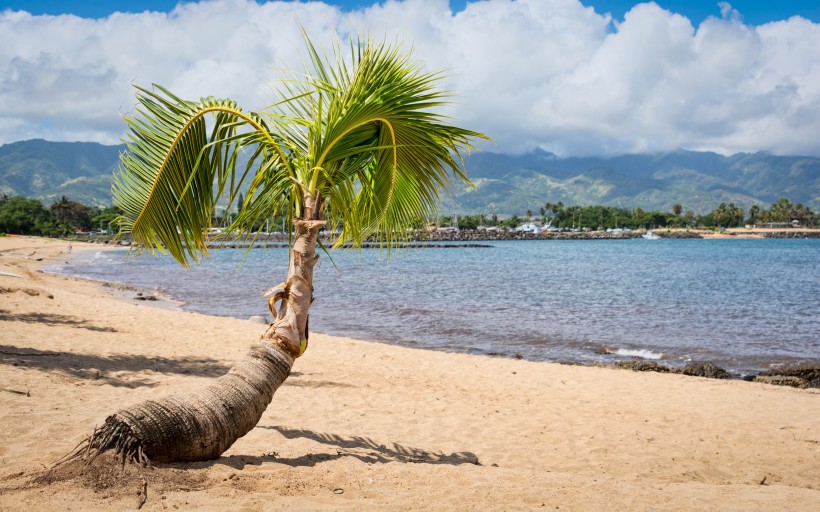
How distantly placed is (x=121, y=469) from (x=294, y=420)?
363 centimetres

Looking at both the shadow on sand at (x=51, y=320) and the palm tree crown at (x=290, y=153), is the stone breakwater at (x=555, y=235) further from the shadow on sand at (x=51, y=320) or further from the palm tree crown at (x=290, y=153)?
the palm tree crown at (x=290, y=153)

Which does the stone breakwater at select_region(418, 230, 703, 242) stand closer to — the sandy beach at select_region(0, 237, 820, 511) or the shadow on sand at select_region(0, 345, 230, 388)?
the sandy beach at select_region(0, 237, 820, 511)

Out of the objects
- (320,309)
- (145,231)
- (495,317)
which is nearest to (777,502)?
(145,231)

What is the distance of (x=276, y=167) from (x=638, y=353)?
14240 millimetres

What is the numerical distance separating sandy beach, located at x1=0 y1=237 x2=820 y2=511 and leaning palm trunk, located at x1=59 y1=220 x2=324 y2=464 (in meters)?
0.16

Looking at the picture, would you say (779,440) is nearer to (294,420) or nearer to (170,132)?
(294,420)

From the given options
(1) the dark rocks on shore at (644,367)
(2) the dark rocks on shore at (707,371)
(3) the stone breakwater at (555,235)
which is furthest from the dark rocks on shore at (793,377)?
(3) the stone breakwater at (555,235)

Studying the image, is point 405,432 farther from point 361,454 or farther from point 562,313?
point 562,313

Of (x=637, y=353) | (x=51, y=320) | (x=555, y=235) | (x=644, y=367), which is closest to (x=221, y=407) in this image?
(x=51, y=320)

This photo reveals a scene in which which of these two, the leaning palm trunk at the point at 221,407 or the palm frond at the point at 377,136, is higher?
the palm frond at the point at 377,136

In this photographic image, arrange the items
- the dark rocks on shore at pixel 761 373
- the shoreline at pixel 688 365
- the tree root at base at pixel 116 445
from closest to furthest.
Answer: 1. the tree root at base at pixel 116 445
2. the dark rocks on shore at pixel 761 373
3. the shoreline at pixel 688 365

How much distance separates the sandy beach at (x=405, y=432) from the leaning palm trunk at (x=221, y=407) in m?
0.16

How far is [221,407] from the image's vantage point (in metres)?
4.93

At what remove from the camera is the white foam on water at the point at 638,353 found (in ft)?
54.6
